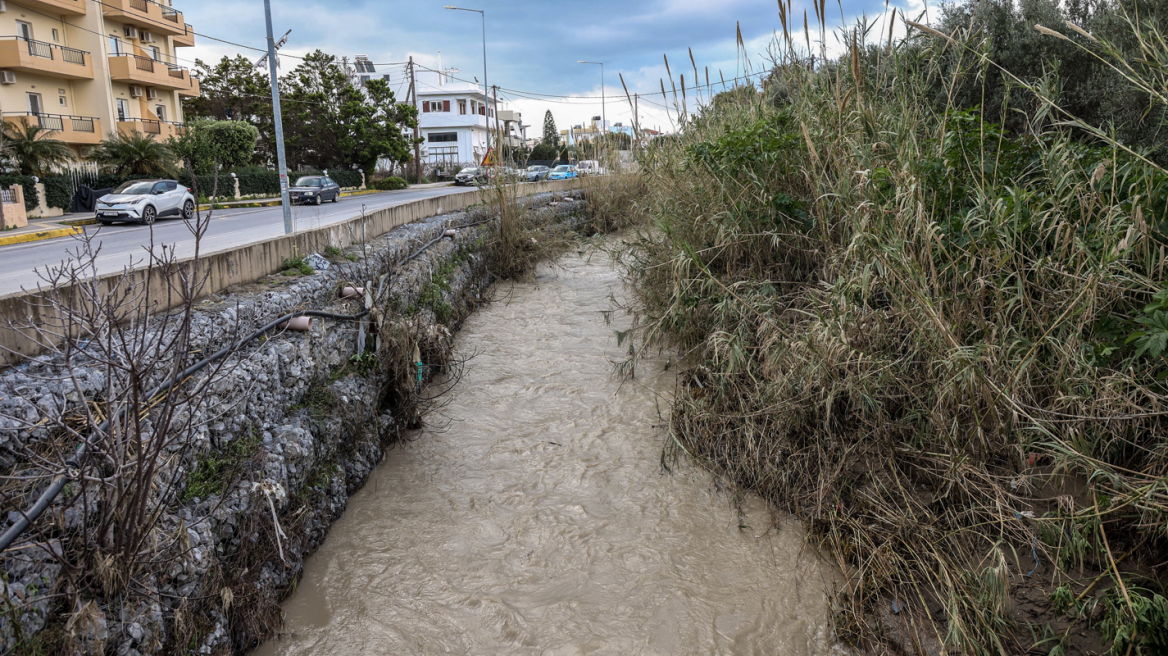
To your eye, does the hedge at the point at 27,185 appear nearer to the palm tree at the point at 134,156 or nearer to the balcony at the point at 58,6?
the palm tree at the point at 134,156


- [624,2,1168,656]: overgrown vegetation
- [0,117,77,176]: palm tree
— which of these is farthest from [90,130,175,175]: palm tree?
[624,2,1168,656]: overgrown vegetation

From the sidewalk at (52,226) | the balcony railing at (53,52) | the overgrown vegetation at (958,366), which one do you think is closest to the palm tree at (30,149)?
the sidewalk at (52,226)

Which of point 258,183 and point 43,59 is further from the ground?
point 43,59

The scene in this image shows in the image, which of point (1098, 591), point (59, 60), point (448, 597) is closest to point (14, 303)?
point (448, 597)

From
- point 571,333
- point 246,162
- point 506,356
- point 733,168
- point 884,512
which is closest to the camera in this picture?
point 884,512

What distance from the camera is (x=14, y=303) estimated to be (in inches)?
109

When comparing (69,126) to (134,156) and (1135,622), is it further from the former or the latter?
(1135,622)

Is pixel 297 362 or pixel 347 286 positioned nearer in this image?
pixel 297 362

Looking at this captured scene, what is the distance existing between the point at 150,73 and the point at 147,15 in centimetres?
254

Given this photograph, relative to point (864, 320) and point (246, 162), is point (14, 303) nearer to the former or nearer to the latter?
point (864, 320)

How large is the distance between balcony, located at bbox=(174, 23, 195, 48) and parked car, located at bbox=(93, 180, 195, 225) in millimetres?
16276

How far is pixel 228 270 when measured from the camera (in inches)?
170

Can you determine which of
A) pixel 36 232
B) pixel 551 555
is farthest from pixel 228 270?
pixel 36 232

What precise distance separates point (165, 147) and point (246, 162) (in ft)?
20.8
